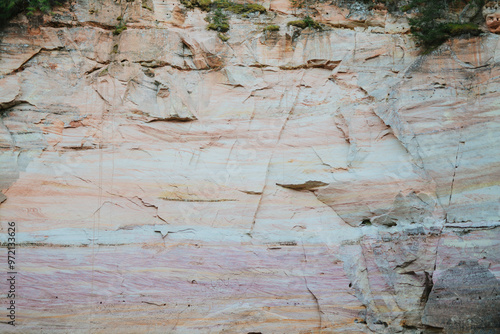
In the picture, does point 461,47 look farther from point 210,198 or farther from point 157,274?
point 157,274

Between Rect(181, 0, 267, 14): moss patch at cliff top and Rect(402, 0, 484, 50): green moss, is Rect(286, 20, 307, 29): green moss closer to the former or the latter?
Rect(181, 0, 267, 14): moss patch at cliff top

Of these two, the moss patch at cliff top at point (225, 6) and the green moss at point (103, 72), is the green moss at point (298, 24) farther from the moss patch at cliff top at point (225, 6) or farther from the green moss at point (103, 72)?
the green moss at point (103, 72)

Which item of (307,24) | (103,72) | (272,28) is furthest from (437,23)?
(103,72)

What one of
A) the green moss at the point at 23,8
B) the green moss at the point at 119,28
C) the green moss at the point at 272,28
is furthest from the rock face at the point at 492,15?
the green moss at the point at 23,8

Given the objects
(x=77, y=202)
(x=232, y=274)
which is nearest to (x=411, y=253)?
(x=232, y=274)

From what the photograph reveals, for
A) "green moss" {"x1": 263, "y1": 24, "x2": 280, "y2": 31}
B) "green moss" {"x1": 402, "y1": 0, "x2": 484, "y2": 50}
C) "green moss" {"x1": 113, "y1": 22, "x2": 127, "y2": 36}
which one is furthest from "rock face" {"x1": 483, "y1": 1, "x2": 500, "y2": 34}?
"green moss" {"x1": 113, "y1": 22, "x2": 127, "y2": 36}

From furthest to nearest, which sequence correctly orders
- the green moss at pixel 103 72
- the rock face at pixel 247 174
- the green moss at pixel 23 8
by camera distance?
1. the green moss at pixel 103 72
2. the green moss at pixel 23 8
3. the rock face at pixel 247 174

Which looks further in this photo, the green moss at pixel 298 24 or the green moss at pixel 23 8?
the green moss at pixel 298 24

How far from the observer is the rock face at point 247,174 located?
7.77m

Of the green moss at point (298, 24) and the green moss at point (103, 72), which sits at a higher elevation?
the green moss at point (298, 24)

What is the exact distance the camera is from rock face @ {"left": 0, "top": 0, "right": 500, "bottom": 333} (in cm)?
777

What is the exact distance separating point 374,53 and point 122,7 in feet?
14.4

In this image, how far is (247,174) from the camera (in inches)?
329

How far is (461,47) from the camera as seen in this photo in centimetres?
871
